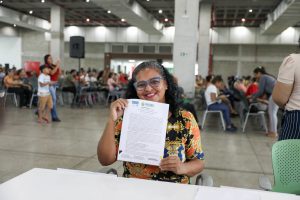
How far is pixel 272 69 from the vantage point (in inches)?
871

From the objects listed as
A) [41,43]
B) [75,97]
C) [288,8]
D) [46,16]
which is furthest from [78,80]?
[41,43]

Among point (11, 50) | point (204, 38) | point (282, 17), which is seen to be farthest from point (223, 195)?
point (11, 50)

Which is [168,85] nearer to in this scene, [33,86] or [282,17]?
[33,86]

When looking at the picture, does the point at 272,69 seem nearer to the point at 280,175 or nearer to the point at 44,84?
the point at 44,84

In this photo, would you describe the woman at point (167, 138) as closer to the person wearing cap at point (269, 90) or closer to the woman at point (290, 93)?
the woman at point (290, 93)

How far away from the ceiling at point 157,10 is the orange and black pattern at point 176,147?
13.8 metres

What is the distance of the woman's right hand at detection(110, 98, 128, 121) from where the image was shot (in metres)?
1.76

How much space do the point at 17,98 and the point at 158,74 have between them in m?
11.0

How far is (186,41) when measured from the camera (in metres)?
9.21

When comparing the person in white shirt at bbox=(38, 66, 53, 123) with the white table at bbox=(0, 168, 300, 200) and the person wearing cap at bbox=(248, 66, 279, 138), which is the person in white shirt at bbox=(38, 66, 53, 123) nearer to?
the person wearing cap at bbox=(248, 66, 279, 138)

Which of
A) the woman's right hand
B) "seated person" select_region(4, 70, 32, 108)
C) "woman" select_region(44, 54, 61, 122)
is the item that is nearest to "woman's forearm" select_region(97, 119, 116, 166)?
the woman's right hand

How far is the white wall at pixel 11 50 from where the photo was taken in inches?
969

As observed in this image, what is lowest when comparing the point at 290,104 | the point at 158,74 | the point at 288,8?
Result: the point at 290,104

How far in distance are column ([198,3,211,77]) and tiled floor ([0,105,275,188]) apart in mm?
7841
